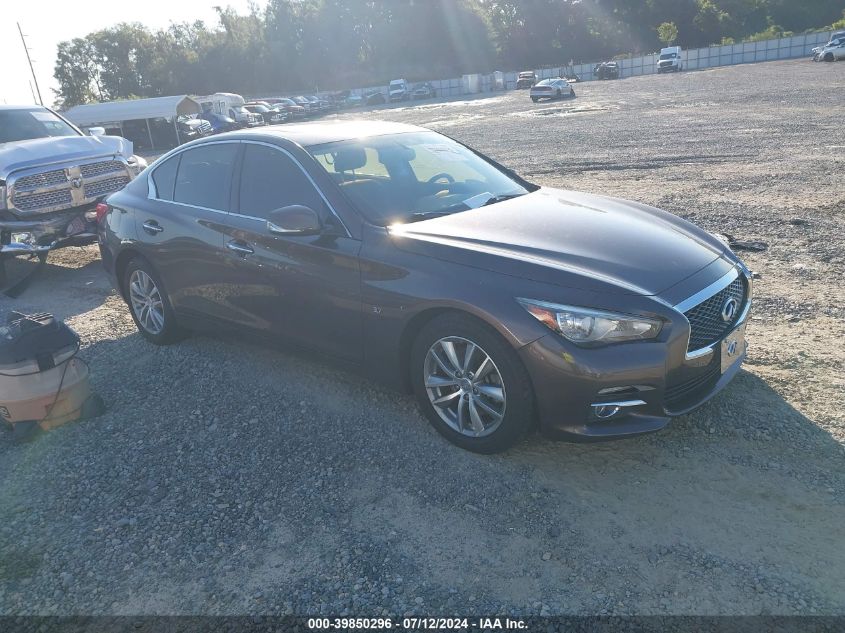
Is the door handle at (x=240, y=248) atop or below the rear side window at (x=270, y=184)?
below

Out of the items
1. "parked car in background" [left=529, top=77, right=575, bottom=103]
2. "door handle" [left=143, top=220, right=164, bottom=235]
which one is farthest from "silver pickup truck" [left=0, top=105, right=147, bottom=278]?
"parked car in background" [left=529, top=77, right=575, bottom=103]

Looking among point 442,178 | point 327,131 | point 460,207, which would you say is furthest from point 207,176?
point 460,207

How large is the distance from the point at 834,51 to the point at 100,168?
→ 52.3 m

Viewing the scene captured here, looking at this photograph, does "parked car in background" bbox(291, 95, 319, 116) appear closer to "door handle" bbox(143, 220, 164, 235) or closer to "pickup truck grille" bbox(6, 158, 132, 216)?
"pickup truck grille" bbox(6, 158, 132, 216)

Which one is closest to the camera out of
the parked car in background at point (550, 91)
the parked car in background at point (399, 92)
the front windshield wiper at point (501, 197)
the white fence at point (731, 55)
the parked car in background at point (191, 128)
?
the front windshield wiper at point (501, 197)

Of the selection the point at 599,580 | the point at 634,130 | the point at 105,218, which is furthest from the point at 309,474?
→ the point at 634,130

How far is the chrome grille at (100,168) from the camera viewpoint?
8781 mm

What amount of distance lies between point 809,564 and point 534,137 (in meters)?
19.6

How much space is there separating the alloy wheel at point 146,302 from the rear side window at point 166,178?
0.70m

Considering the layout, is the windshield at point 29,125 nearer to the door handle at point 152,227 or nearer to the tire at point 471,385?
the door handle at point 152,227

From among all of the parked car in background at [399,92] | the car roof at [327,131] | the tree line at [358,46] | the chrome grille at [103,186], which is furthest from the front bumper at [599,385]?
the tree line at [358,46]

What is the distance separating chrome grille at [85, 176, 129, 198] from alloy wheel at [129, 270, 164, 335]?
3.49m

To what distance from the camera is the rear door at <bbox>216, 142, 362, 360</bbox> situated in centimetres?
426

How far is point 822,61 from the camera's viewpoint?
48406mm
